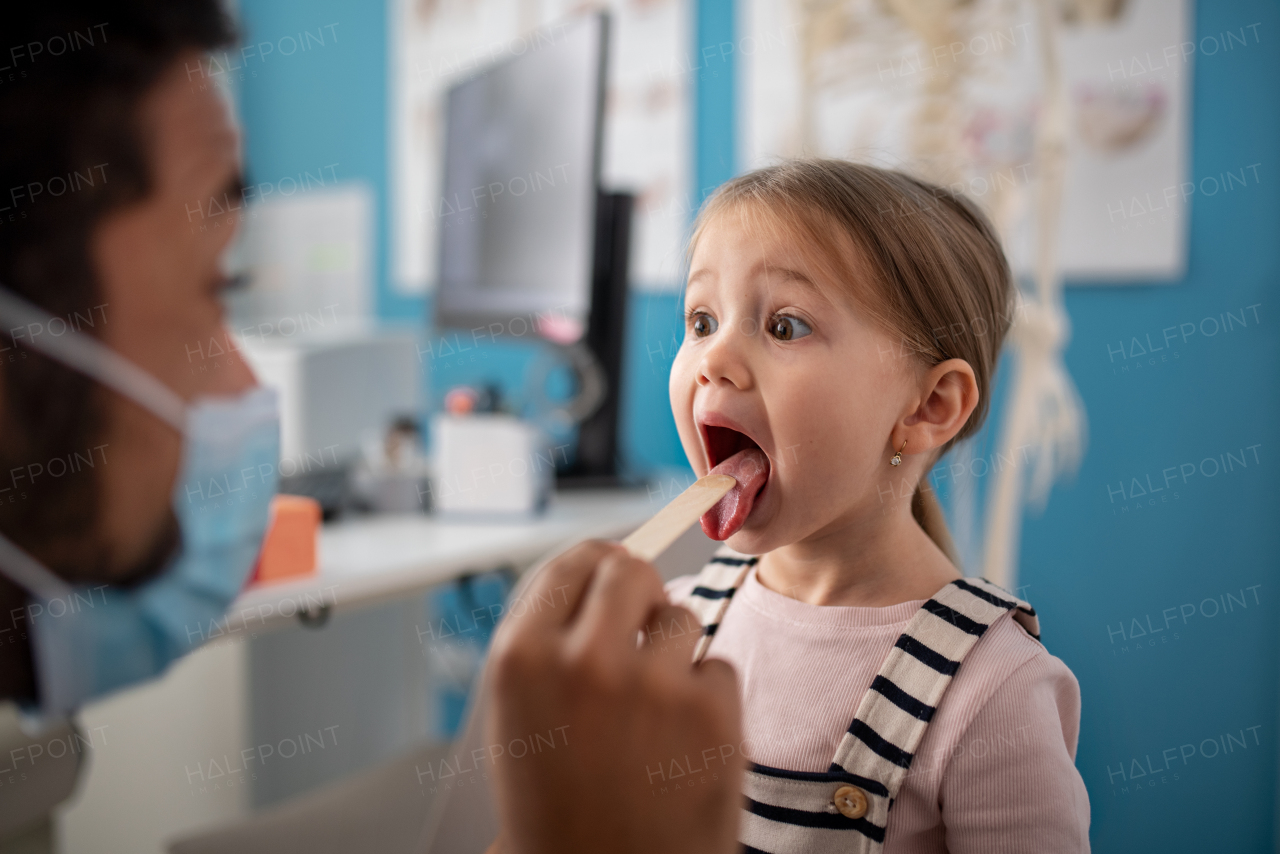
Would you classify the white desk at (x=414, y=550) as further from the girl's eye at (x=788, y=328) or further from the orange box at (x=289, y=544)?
the girl's eye at (x=788, y=328)

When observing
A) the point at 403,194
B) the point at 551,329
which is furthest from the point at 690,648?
the point at 403,194

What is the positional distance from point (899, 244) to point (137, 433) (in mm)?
474

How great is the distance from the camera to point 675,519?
0.46 metres

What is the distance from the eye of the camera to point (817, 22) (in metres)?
1.59

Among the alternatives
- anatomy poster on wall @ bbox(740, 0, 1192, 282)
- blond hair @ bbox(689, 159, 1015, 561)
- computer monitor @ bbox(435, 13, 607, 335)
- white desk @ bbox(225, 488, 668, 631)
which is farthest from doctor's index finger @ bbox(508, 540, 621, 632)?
anatomy poster on wall @ bbox(740, 0, 1192, 282)

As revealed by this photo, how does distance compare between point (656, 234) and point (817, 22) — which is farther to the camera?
point (656, 234)

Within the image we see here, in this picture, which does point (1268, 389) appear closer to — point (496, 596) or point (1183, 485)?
point (1183, 485)

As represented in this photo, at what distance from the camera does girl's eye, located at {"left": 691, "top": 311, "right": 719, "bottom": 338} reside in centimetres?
59

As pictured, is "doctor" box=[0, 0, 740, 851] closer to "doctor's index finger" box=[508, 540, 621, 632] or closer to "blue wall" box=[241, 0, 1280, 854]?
"doctor's index finger" box=[508, 540, 621, 632]

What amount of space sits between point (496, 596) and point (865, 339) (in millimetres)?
1939

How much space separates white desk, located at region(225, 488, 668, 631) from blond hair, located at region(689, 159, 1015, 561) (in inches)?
14.3

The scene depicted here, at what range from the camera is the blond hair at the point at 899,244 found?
58cm

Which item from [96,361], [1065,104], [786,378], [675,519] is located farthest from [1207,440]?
[96,361]

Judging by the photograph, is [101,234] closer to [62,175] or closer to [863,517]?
[62,175]
